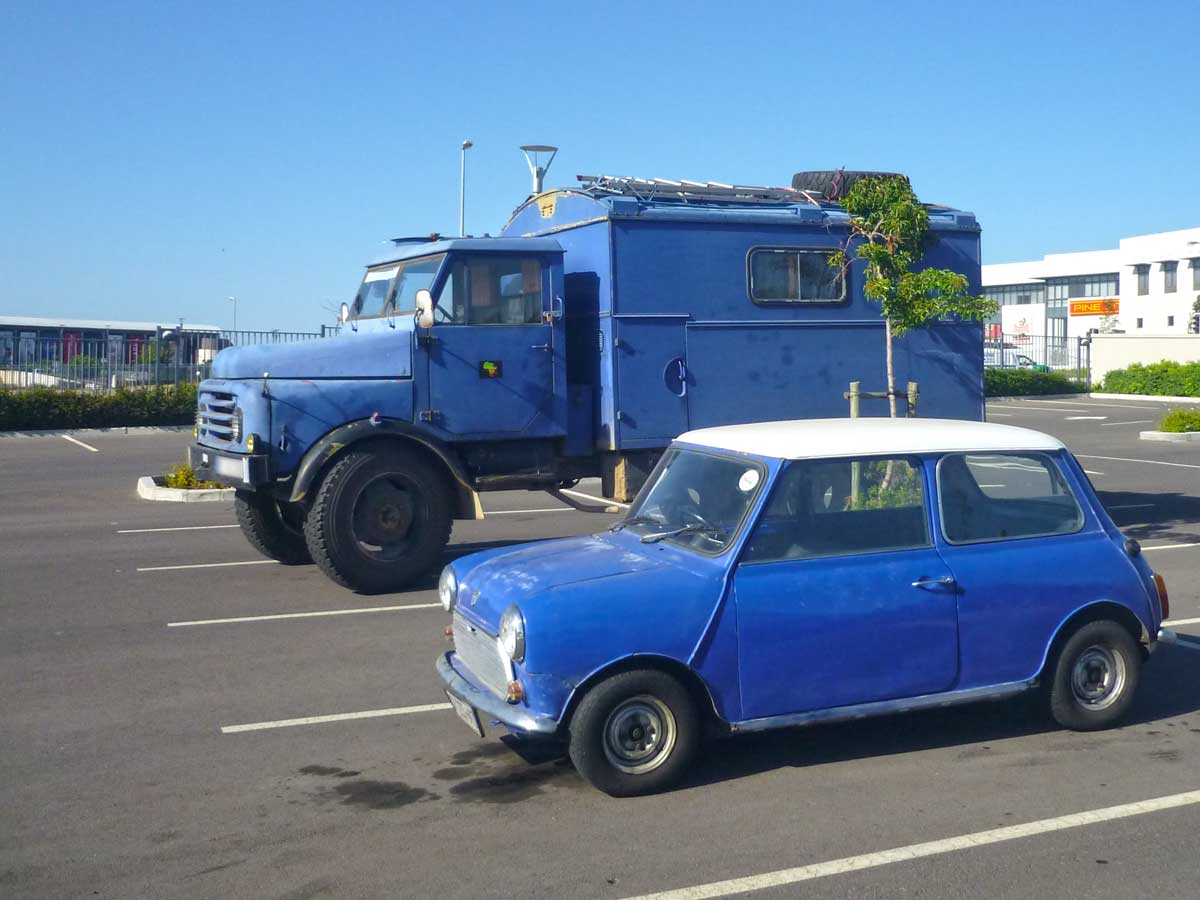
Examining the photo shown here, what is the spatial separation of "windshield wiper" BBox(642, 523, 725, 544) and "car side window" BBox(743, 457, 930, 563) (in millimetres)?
315

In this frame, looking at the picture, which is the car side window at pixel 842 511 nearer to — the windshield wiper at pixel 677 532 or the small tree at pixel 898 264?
the windshield wiper at pixel 677 532

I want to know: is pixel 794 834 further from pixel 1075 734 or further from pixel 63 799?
pixel 63 799

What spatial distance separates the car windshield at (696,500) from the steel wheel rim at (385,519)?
A: 150 inches

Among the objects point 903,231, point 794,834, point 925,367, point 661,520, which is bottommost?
point 794,834

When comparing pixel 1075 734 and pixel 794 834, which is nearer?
pixel 794 834

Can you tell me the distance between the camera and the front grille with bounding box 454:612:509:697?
5371mm

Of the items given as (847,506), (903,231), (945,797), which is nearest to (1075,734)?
(945,797)

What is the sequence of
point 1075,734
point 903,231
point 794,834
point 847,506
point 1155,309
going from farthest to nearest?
point 1155,309
point 903,231
point 1075,734
point 847,506
point 794,834

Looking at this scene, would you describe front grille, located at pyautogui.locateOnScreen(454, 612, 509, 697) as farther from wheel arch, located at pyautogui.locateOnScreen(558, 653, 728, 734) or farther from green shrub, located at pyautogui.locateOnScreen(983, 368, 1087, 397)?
green shrub, located at pyautogui.locateOnScreen(983, 368, 1087, 397)

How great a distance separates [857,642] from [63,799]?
3.56 meters

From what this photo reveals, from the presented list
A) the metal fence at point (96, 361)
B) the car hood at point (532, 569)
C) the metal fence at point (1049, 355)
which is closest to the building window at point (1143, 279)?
the metal fence at point (1049, 355)

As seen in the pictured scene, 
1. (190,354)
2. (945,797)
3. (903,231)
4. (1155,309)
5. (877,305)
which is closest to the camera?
(945,797)

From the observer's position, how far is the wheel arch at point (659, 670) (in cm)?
517

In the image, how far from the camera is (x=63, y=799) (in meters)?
5.32
